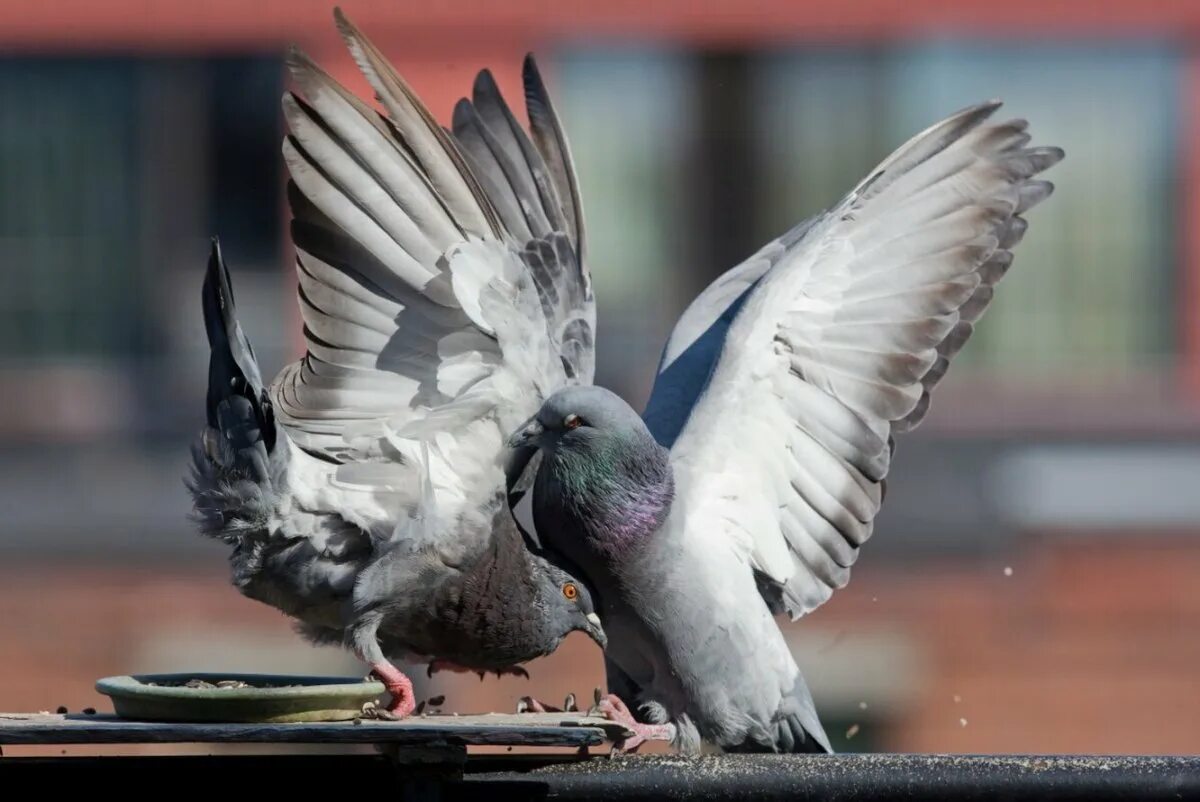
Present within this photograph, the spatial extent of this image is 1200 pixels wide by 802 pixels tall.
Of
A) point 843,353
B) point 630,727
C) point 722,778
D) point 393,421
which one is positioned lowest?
point 630,727

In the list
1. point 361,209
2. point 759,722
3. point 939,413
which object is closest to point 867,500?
point 759,722

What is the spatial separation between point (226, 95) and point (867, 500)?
43.0ft

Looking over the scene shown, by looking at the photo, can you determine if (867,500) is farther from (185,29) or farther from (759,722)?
(185,29)

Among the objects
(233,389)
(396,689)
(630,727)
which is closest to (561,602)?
(396,689)

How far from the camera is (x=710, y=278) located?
1894 centimetres

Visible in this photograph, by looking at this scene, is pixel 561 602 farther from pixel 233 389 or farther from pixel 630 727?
pixel 233 389

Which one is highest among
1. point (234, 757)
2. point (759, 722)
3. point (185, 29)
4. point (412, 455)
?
point (185, 29)

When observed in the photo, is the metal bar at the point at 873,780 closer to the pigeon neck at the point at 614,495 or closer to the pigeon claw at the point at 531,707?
the pigeon claw at the point at 531,707

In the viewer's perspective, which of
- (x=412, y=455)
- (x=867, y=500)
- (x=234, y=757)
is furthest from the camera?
(x=867, y=500)

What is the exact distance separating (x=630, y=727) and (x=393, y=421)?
4.23ft

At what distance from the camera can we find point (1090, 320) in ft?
62.1

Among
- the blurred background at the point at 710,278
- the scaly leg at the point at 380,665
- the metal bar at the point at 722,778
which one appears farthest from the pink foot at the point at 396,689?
the blurred background at the point at 710,278

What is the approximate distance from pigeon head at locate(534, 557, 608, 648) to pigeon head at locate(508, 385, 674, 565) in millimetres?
115

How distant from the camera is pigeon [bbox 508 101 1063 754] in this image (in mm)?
5609
